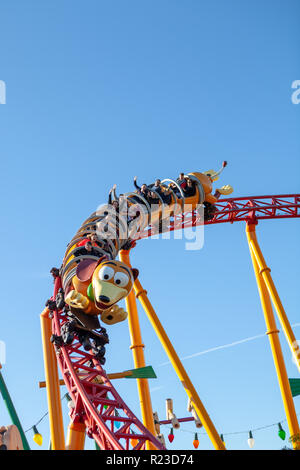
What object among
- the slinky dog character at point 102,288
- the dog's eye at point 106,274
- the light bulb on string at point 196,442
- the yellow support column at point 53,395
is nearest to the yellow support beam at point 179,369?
the light bulb on string at point 196,442

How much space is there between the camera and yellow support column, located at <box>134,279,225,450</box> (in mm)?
8617

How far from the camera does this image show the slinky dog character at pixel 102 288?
21.9 feet

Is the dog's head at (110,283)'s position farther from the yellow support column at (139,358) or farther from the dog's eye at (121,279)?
the yellow support column at (139,358)

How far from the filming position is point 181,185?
30.3 feet

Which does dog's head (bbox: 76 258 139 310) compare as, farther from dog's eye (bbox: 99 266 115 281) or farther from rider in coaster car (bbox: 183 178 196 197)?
rider in coaster car (bbox: 183 178 196 197)

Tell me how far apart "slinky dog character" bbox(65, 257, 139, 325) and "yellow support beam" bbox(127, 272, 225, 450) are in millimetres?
2662

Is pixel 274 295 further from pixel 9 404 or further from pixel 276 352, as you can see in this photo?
pixel 9 404

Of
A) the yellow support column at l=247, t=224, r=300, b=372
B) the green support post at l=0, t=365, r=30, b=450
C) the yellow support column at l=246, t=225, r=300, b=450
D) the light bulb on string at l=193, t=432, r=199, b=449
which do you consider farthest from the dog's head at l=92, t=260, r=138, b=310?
the light bulb on string at l=193, t=432, r=199, b=449

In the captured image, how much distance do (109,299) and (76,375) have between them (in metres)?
1.01

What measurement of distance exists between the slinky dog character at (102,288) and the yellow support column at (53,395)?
0.94m

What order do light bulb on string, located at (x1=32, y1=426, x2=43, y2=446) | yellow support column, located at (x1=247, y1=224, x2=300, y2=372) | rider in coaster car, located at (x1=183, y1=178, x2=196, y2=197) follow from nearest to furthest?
light bulb on string, located at (x1=32, y1=426, x2=43, y2=446), rider in coaster car, located at (x1=183, y1=178, x2=196, y2=197), yellow support column, located at (x1=247, y1=224, x2=300, y2=372)
